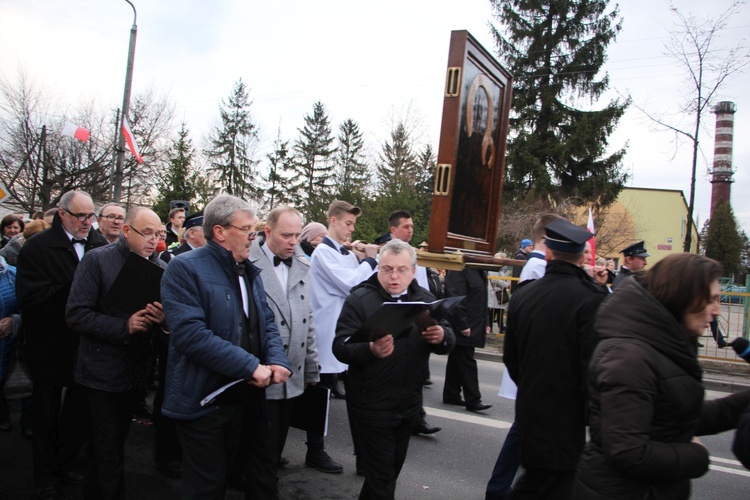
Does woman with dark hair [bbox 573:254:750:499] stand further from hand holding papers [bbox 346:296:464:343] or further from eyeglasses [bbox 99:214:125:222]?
eyeglasses [bbox 99:214:125:222]

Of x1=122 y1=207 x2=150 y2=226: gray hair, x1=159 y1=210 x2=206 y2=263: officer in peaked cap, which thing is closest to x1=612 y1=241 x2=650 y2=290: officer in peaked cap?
x1=159 y1=210 x2=206 y2=263: officer in peaked cap

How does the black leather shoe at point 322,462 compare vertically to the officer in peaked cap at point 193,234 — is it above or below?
below

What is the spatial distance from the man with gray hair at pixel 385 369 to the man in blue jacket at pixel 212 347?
0.49 metres

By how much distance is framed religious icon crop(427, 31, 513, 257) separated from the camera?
120 inches

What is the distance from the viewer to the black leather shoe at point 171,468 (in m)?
4.48

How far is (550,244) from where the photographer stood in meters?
3.13

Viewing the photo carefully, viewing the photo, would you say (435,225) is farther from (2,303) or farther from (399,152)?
(399,152)

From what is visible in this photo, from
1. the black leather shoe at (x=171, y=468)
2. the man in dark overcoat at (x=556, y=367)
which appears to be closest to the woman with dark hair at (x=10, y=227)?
the black leather shoe at (x=171, y=468)

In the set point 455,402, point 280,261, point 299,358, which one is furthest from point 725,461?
point 280,261

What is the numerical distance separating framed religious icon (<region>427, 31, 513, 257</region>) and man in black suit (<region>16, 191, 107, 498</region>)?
9.09 ft

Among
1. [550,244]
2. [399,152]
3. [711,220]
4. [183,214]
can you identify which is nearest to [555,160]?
[399,152]

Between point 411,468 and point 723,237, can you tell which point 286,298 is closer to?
point 411,468

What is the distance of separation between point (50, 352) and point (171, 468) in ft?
4.32

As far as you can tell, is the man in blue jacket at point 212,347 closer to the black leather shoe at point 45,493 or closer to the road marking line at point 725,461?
the black leather shoe at point 45,493
